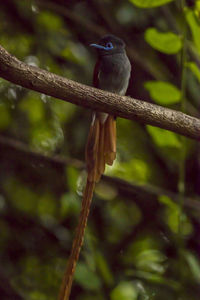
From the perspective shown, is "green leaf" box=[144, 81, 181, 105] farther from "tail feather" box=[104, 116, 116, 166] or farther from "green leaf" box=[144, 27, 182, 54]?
"tail feather" box=[104, 116, 116, 166]

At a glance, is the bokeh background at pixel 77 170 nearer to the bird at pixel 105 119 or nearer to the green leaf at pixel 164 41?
the bird at pixel 105 119

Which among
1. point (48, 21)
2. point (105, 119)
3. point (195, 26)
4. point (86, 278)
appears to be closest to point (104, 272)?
point (86, 278)

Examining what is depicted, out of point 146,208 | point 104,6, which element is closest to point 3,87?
point 104,6

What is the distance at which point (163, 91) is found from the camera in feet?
4.93

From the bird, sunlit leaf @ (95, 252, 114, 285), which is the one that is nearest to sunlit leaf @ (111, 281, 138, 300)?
sunlit leaf @ (95, 252, 114, 285)

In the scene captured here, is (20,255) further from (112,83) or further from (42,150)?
(112,83)

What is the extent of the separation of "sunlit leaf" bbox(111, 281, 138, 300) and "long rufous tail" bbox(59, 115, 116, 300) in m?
0.33

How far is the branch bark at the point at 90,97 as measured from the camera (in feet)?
3.59

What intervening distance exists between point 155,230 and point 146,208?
13 cm

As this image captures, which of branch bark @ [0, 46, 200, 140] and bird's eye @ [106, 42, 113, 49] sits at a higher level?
bird's eye @ [106, 42, 113, 49]

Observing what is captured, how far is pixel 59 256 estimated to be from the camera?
78.6 inches

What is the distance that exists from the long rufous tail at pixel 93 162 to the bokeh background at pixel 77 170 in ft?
0.66

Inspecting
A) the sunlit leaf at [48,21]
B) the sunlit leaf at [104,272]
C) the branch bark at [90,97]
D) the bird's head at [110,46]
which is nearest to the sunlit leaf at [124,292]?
the sunlit leaf at [104,272]

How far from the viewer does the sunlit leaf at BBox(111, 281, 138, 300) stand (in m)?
1.50
